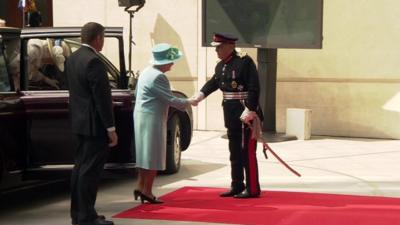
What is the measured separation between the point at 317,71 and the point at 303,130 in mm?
1464

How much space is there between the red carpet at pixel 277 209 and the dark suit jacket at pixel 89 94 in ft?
3.66

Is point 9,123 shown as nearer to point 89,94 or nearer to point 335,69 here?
point 89,94

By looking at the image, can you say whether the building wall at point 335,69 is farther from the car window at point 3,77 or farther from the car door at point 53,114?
the car window at point 3,77

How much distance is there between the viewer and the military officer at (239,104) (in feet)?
21.9

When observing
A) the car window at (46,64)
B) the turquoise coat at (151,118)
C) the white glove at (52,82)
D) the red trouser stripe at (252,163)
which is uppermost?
the car window at (46,64)

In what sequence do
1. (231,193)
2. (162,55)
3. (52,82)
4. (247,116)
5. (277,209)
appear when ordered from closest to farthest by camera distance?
1. (277,209)
2. (162,55)
3. (247,116)
4. (52,82)
5. (231,193)

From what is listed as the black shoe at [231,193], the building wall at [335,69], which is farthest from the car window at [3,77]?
the building wall at [335,69]

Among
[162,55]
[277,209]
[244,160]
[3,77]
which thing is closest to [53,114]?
[3,77]

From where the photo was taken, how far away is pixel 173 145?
26.8 ft

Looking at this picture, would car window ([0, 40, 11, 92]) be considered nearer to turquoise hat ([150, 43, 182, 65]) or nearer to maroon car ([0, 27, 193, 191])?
maroon car ([0, 27, 193, 191])

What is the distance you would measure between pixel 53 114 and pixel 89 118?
3.42 feet

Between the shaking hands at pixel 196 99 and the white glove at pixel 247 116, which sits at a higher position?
the shaking hands at pixel 196 99

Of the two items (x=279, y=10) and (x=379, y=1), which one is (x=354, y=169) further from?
(x=379, y=1)

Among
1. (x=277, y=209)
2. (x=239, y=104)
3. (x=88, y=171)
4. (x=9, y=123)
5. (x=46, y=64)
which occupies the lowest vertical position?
(x=277, y=209)
